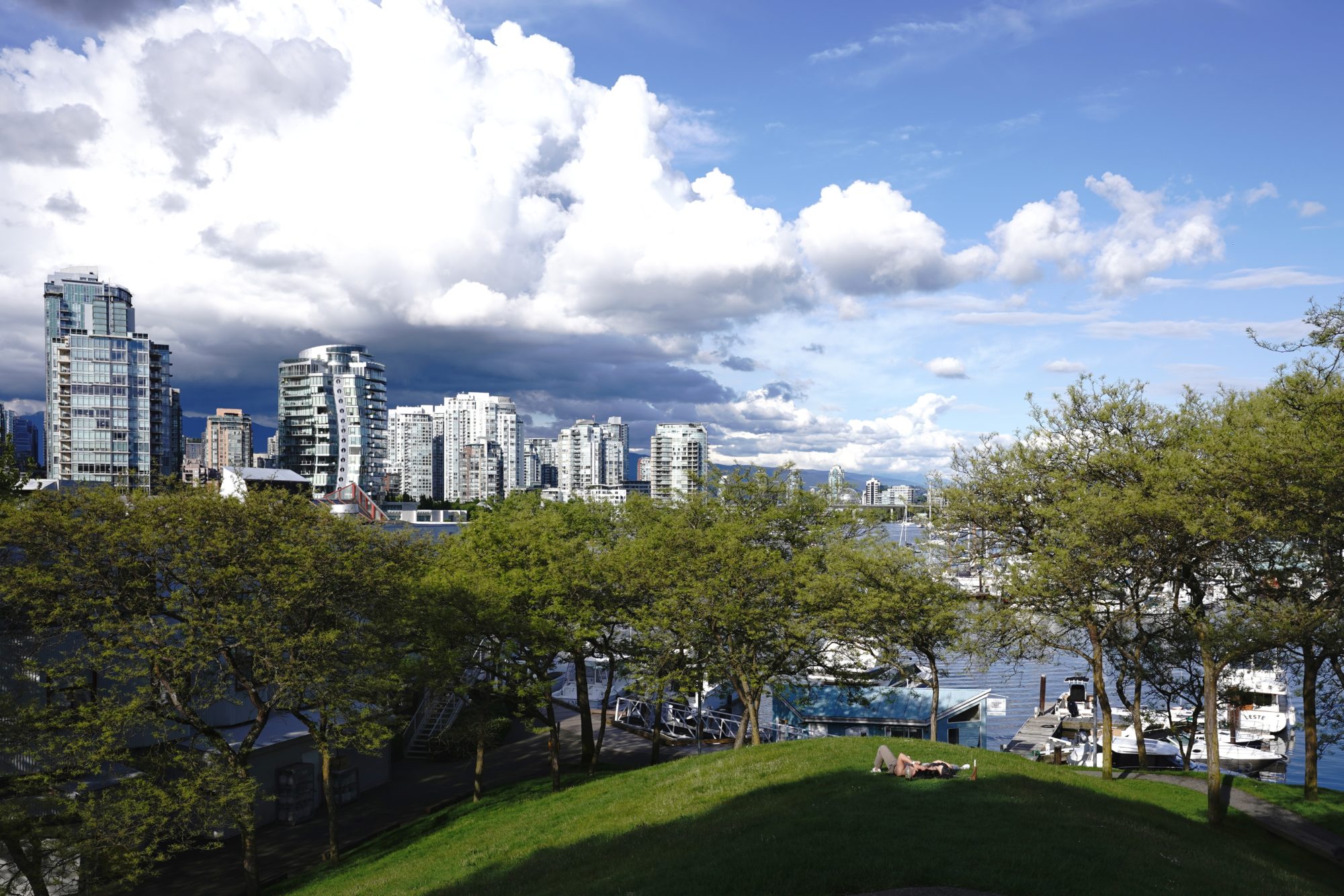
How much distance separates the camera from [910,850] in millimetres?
14219

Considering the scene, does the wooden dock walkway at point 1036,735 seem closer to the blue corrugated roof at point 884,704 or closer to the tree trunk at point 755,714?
the blue corrugated roof at point 884,704

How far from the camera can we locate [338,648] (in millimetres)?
25672

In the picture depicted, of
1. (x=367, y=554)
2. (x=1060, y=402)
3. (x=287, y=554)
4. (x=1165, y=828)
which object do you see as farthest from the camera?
(x=1060, y=402)

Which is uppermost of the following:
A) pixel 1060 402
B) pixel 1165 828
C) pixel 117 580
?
pixel 1060 402

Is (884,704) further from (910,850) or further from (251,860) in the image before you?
(910,850)

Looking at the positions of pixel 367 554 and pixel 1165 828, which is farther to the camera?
pixel 367 554

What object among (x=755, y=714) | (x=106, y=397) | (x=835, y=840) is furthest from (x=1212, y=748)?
(x=106, y=397)

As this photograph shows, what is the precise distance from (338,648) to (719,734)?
2653 centimetres

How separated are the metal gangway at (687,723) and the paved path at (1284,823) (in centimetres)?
2122

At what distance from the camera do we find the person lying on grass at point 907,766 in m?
20.3

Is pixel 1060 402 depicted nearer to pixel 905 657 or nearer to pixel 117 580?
pixel 905 657

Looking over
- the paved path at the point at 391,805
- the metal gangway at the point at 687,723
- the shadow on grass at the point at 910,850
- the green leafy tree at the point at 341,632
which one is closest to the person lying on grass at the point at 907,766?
the shadow on grass at the point at 910,850

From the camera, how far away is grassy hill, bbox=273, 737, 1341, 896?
1352cm

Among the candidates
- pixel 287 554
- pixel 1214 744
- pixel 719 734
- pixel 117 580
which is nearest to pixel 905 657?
pixel 719 734
